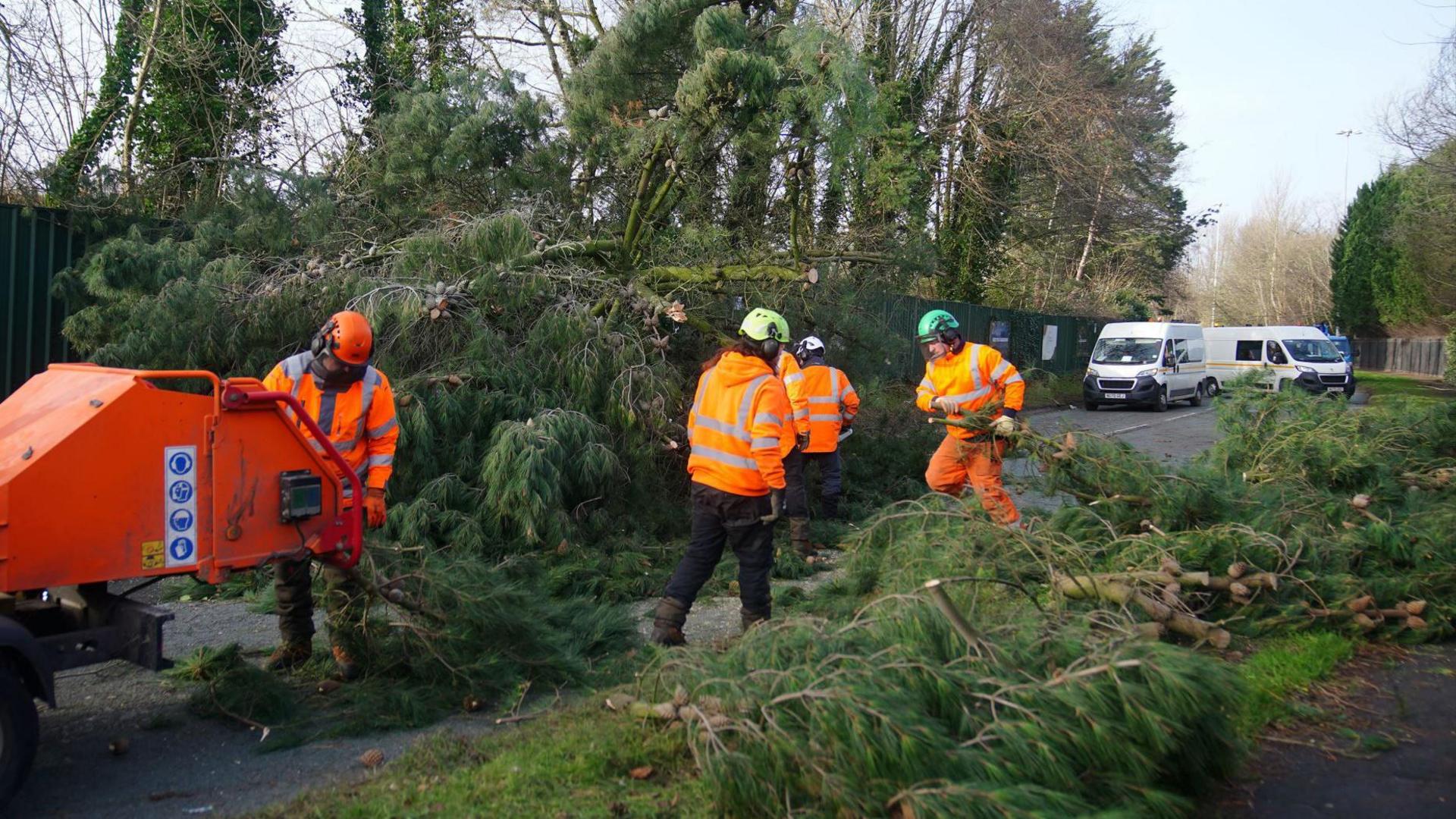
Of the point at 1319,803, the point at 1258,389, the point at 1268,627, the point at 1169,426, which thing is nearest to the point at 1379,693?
the point at 1268,627

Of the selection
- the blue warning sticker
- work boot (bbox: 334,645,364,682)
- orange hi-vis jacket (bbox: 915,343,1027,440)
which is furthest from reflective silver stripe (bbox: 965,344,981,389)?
the blue warning sticker

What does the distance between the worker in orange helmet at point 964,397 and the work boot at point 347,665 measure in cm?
429

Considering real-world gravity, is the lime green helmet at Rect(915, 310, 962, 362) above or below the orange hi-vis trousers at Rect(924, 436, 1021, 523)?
above

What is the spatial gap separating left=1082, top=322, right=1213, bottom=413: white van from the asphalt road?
2238cm

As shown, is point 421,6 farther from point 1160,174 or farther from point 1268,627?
point 1160,174

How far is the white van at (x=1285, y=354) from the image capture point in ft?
90.2

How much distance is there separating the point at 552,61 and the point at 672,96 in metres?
8.19

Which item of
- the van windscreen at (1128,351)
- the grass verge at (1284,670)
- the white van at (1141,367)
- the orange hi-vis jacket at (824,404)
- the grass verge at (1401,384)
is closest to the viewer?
the grass verge at (1284,670)

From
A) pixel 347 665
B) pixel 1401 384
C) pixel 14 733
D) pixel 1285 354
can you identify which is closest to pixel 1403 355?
pixel 1401 384

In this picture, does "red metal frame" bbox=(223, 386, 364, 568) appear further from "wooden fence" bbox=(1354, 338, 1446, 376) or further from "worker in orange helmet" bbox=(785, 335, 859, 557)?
"wooden fence" bbox=(1354, 338, 1446, 376)

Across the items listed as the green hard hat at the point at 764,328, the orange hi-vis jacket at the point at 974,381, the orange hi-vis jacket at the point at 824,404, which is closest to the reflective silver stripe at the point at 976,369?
the orange hi-vis jacket at the point at 974,381

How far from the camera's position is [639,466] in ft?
29.0

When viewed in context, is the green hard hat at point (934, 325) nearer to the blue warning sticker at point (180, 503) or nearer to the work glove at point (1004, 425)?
the work glove at point (1004, 425)

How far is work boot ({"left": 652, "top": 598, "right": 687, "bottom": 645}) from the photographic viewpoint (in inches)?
233
